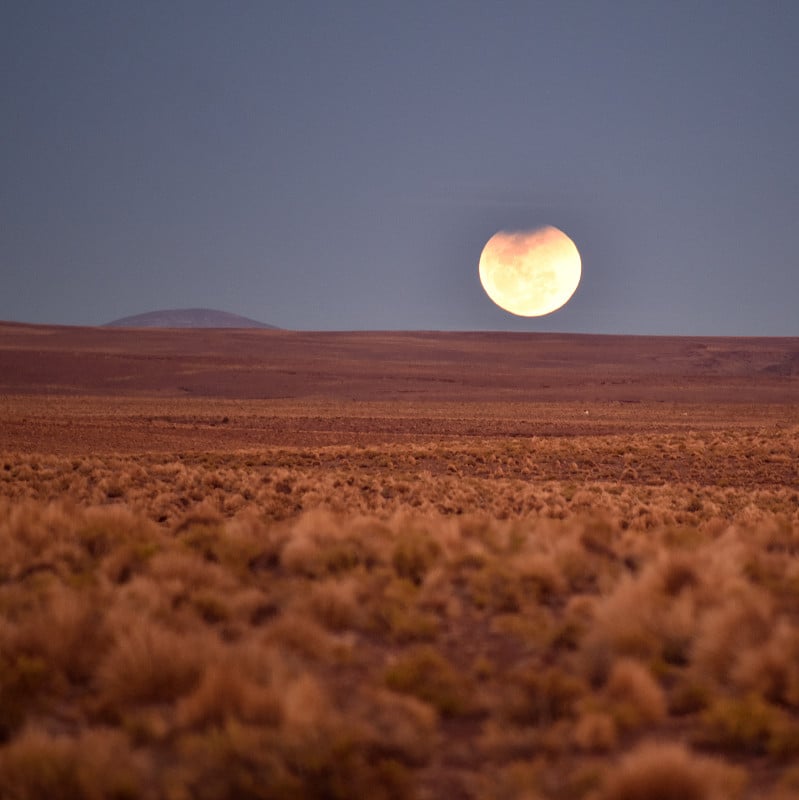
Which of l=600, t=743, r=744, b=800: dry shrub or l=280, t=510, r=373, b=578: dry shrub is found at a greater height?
l=280, t=510, r=373, b=578: dry shrub

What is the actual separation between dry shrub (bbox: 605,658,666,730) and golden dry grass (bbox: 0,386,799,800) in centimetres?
2

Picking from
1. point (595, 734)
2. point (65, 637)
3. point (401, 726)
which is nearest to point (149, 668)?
point (65, 637)

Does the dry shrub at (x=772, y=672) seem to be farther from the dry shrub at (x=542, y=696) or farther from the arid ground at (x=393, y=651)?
the dry shrub at (x=542, y=696)

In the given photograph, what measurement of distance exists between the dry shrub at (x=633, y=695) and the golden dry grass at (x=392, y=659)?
0.7 inches

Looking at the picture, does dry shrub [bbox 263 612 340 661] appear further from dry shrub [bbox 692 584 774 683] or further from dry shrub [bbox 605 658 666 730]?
dry shrub [bbox 692 584 774 683]

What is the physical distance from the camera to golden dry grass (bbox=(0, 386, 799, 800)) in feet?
15.9

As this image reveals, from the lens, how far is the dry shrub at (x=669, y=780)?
4.55m

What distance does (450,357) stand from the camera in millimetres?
127750

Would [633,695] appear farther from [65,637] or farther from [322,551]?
[322,551]

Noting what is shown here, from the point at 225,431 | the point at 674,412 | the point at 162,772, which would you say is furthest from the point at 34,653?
the point at 674,412

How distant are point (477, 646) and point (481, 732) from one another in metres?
1.56

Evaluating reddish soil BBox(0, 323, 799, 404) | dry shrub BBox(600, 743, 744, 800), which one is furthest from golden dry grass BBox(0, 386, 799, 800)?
reddish soil BBox(0, 323, 799, 404)

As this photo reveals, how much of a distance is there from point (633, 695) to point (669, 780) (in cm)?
131

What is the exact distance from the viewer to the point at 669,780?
4.59m
